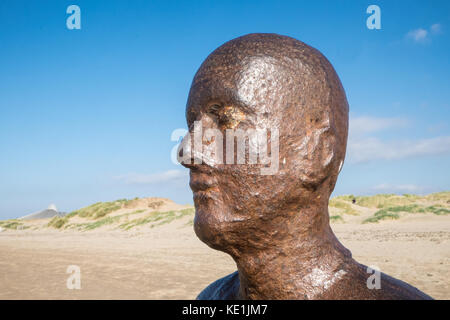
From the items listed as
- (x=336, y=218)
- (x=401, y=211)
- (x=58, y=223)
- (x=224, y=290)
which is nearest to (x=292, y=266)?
(x=224, y=290)

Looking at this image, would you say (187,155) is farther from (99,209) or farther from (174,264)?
(99,209)

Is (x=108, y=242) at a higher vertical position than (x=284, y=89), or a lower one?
lower

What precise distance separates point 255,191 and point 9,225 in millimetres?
40376

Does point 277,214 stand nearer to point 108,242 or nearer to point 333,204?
point 108,242

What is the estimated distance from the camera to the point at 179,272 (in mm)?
10266

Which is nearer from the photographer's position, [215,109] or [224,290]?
[215,109]

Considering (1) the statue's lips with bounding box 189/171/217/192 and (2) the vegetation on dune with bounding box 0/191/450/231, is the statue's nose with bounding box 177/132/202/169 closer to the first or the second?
(1) the statue's lips with bounding box 189/171/217/192

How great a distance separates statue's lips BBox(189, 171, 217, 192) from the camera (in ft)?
7.37

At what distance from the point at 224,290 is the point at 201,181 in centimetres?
103

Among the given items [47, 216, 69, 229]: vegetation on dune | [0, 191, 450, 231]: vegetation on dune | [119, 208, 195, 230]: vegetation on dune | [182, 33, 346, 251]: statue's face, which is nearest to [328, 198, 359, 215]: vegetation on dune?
[0, 191, 450, 231]: vegetation on dune

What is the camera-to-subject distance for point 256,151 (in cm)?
218

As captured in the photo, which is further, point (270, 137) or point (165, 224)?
point (165, 224)

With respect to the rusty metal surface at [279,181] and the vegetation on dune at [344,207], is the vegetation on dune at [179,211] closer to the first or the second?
the vegetation on dune at [344,207]
